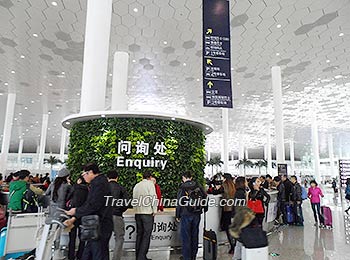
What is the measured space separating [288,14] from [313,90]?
8699mm

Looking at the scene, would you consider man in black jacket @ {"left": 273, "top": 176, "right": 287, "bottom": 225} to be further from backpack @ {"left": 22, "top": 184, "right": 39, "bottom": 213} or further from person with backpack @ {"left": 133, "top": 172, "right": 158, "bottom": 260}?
backpack @ {"left": 22, "top": 184, "right": 39, "bottom": 213}

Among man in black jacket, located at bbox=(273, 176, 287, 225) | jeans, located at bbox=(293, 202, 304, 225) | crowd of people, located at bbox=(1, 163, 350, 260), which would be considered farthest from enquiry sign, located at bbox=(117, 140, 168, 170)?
jeans, located at bbox=(293, 202, 304, 225)

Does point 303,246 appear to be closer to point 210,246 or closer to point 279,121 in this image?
point 210,246

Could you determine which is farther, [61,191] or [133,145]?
[133,145]

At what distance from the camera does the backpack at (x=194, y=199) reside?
3.97 metres

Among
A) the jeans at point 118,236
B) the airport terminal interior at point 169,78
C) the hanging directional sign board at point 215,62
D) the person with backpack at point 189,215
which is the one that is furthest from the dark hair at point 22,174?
the hanging directional sign board at point 215,62

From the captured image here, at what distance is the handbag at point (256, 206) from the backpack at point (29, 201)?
3.84m

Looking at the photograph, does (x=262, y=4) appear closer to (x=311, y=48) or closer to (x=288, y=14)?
(x=288, y=14)

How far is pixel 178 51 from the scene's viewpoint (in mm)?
11016

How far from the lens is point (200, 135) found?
6410 millimetres

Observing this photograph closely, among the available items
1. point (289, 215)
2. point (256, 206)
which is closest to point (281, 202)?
point (289, 215)

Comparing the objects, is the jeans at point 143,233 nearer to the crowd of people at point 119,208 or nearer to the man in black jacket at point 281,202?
the crowd of people at point 119,208

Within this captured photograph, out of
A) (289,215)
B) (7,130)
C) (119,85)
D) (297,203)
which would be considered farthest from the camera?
(7,130)

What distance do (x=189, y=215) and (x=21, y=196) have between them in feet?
10.2
